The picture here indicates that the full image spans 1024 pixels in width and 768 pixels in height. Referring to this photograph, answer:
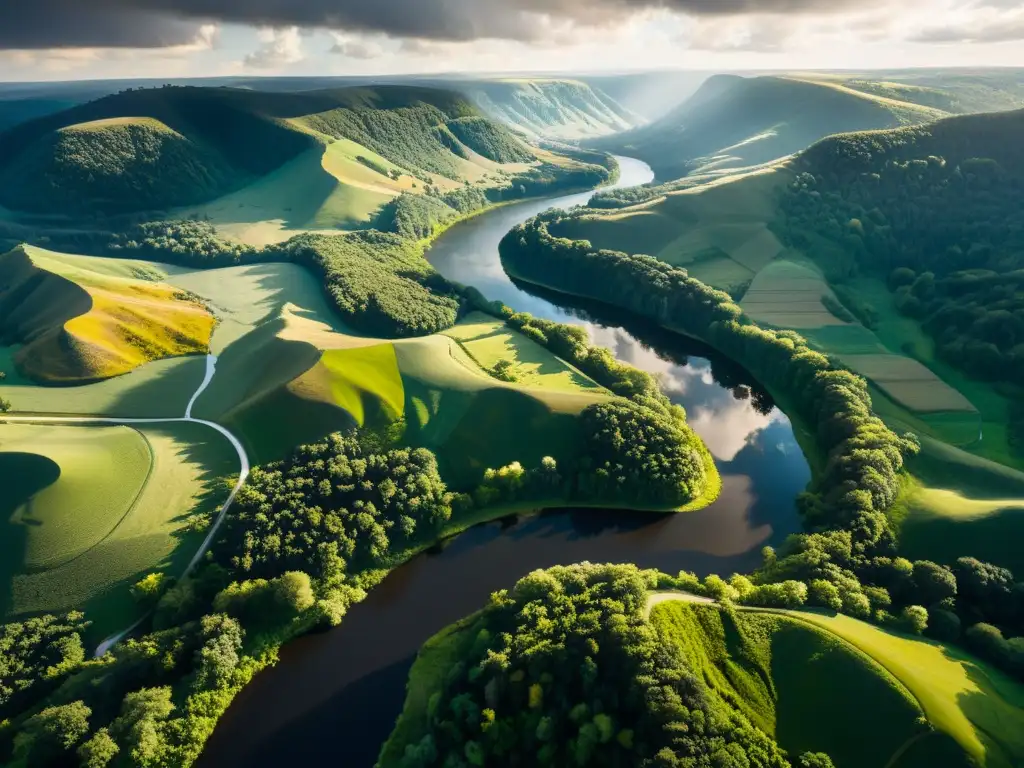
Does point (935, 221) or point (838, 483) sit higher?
point (935, 221)

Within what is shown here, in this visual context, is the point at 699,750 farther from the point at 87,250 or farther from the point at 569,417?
the point at 87,250

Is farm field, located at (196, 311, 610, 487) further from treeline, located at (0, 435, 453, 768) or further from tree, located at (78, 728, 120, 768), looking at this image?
tree, located at (78, 728, 120, 768)

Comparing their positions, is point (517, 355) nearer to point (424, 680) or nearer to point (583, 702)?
point (424, 680)

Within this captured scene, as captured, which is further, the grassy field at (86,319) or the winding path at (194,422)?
the grassy field at (86,319)

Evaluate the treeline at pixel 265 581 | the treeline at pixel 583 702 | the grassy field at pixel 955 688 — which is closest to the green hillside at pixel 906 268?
Answer: the grassy field at pixel 955 688

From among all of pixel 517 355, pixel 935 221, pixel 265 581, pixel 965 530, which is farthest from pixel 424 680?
pixel 935 221

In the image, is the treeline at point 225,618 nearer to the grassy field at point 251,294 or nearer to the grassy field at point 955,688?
the grassy field at point 955,688

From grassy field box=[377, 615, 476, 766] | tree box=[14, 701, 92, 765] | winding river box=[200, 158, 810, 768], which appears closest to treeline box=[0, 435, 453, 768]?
tree box=[14, 701, 92, 765]
